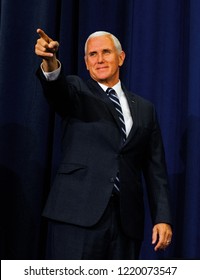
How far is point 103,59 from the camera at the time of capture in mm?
1634

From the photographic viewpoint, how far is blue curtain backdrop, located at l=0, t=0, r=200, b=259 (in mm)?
1974

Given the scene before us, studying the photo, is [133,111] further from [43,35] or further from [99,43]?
[43,35]

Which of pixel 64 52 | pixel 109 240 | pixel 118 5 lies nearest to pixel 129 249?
pixel 109 240

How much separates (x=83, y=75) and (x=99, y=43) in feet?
1.80

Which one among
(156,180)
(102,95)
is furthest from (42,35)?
(156,180)

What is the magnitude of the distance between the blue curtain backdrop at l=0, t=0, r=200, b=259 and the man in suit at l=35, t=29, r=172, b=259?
1.59 ft

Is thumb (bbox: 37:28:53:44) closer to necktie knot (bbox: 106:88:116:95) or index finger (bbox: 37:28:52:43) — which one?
index finger (bbox: 37:28:52:43)

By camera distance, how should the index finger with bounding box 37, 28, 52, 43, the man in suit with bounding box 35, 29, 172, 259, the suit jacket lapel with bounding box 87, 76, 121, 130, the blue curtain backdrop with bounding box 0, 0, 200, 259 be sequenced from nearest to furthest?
1. the index finger with bounding box 37, 28, 52, 43
2. the man in suit with bounding box 35, 29, 172, 259
3. the suit jacket lapel with bounding box 87, 76, 121, 130
4. the blue curtain backdrop with bounding box 0, 0, 200, 259

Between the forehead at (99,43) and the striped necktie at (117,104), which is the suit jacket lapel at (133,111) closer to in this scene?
the striped necktie at (117,104)

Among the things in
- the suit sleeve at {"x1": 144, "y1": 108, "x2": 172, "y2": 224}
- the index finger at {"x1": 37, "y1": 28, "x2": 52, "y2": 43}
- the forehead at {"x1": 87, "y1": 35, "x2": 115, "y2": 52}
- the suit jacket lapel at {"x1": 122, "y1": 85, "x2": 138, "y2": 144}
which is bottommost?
the suit sleeve at {"x1": 144, "y1": 108, "x2": 172, "y2": 224}

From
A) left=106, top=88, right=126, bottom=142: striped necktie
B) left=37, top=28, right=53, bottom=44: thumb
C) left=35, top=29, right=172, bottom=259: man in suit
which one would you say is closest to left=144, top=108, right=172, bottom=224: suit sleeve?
left=35, top=29, right=172, bottom=259: man in suit

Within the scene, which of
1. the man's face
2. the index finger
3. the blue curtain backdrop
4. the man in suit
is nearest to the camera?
the index finger
